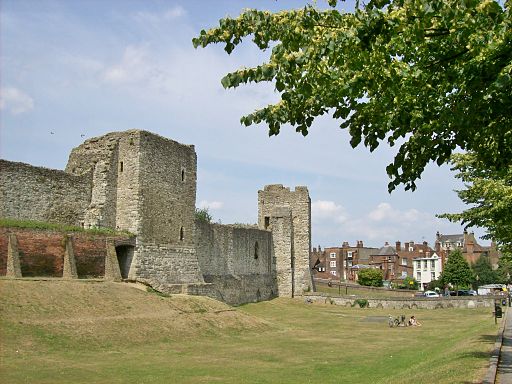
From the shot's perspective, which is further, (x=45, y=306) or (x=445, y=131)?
(x=45, y=306)

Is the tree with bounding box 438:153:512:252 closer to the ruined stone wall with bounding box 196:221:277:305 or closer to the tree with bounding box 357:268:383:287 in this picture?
the ruined stone wall with bounding box 196:221:277:305

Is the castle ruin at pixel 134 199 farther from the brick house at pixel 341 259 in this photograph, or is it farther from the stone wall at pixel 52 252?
the brick house at pixel 341 259

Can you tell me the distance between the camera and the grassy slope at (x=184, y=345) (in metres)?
16.6

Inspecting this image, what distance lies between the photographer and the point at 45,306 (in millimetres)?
22844

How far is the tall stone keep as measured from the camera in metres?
55.1

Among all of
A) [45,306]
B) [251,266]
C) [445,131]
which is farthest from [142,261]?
[445,131]

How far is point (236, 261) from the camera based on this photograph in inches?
1865

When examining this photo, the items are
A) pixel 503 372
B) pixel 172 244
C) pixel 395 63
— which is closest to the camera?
pixel 395 63

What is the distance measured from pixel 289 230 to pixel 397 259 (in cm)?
6491

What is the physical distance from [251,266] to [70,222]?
67.5ft

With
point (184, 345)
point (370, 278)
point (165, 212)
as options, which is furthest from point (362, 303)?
point (184, 345)

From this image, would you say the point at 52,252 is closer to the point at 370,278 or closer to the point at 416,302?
the point at 416,302

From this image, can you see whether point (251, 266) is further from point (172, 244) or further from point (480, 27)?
point (480, 27)

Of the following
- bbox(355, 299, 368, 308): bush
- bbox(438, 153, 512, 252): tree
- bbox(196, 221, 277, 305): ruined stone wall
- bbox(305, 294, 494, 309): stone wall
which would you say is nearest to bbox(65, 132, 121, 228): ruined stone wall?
bbox(196, 221, 277, 305): ruined stone wall
